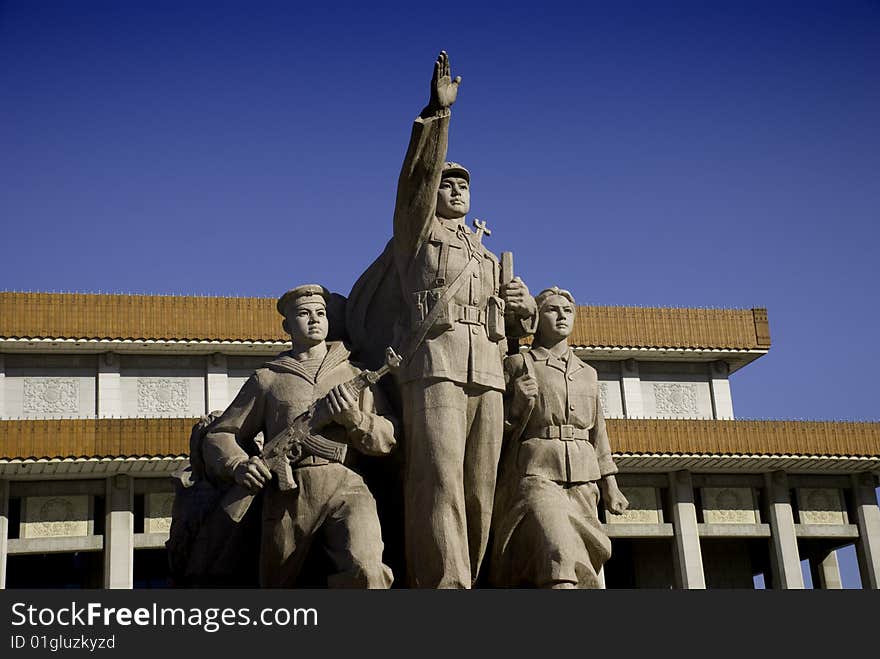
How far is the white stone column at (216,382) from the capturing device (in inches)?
1105

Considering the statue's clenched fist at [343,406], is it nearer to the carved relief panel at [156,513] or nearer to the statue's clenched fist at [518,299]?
the statue's clenched fist at [518,299]

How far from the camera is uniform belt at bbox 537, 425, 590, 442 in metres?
8.02

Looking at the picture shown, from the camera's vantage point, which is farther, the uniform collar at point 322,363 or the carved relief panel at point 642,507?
the carved relief panel at point 642,507

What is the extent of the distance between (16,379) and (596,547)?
73.3 ft

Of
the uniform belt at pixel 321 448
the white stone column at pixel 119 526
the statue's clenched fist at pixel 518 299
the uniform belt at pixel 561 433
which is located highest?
the white stone column at pixel 119 526

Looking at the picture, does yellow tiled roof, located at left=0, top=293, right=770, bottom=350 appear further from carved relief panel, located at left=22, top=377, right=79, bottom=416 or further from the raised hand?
the raised hand

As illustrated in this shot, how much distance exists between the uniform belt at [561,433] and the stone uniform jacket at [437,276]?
0.51 meters

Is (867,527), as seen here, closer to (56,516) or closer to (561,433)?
(56,516)

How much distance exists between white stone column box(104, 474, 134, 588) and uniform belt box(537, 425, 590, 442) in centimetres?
1785

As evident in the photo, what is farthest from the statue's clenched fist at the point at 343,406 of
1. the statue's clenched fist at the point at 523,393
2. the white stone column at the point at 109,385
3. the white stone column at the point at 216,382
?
the white stone column at the point at 109,385

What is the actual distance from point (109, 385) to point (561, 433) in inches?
841

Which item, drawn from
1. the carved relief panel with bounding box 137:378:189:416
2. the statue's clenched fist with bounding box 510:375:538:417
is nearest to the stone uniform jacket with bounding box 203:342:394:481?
the statue's clenched fist with bounding box 510:375:538:417

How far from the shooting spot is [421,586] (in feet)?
24.0

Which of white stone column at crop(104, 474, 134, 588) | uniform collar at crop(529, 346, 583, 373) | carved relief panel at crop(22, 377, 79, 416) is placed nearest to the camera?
uniform collar at crop(529, 346, 583, 373)
